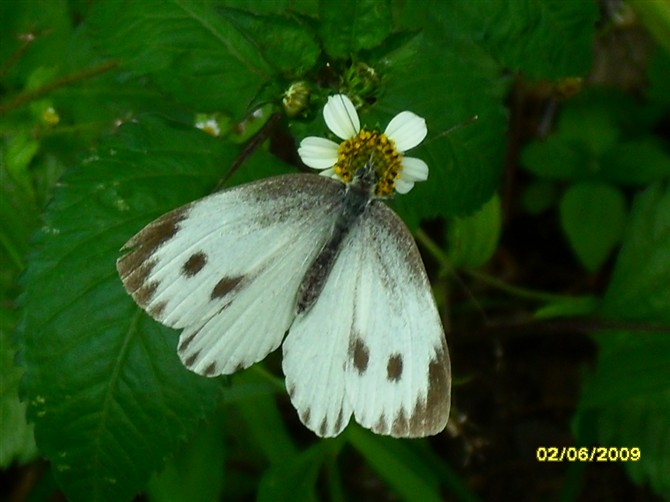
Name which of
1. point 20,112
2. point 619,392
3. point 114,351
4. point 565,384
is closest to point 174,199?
point 114,351

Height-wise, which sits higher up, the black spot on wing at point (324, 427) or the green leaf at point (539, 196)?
the black spot on wing at point (324, 427)

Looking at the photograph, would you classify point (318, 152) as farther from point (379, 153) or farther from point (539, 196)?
point (539, 196)

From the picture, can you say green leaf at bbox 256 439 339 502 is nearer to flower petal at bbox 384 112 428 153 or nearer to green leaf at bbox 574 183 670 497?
green leaf at bbox 574 183 670 497

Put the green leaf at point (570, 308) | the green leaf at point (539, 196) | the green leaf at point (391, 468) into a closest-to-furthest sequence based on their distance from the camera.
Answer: the green leaf at point (391, 468) → the green leaf at point (570, 308) → the green leaf at point (539, 196)

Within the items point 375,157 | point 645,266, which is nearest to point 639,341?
point 645,266

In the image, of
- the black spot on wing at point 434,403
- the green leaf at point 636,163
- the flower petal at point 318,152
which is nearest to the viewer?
the black spot on wing at point 434,403

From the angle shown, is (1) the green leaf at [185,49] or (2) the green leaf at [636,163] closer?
(1) the green leaf at [185,49]

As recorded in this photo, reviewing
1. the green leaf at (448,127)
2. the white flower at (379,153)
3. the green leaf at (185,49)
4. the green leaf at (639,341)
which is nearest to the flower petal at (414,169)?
the white flower at (379,153)

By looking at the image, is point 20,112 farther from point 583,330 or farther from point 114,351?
point 583,330
